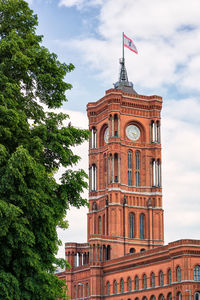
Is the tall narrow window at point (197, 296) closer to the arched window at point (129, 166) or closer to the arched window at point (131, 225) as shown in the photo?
the arched window at point (131, 225)

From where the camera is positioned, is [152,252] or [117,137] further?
[117,137]

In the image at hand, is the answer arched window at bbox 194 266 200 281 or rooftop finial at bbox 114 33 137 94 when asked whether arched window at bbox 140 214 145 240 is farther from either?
arched window at bbox 194 266 200 281

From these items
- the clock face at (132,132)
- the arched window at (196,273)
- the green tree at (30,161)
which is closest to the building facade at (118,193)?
the clock face at (132,132)

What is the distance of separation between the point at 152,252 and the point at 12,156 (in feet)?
170

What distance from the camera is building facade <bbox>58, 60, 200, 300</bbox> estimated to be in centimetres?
8544

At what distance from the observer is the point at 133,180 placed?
95.1 m

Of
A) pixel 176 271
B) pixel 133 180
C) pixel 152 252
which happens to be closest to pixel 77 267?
pixel 133 180

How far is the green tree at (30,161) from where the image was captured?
21.8 m

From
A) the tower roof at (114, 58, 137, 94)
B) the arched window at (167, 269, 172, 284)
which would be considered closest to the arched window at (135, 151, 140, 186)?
the tower roof at (114, 58, 137, 94)

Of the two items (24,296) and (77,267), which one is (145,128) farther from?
(24,296)

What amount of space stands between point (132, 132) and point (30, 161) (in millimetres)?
75677

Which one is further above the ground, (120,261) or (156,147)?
(156,147)

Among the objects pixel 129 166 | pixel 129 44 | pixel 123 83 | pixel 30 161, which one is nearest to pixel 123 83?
pixel 123 83

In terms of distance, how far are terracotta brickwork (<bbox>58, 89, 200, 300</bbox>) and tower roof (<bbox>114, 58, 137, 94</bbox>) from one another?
Answer: 4.55 m
